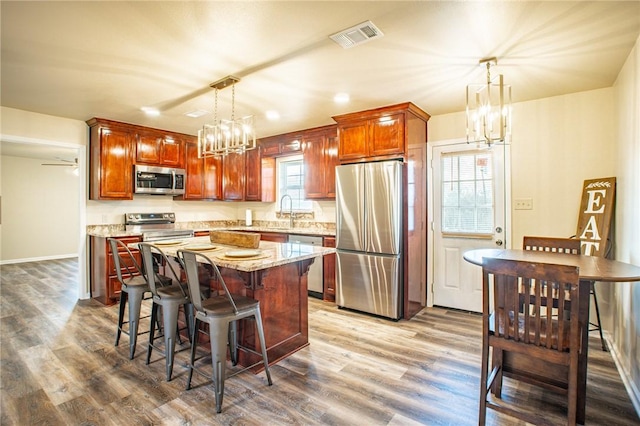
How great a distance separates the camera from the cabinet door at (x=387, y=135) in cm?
373

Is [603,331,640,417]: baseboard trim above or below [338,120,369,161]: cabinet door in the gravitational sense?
below

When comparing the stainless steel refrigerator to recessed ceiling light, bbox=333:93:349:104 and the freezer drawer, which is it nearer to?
the freezer drawer

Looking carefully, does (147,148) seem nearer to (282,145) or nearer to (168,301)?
(282,145)

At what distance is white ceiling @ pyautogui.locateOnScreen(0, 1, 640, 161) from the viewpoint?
2.00 metres

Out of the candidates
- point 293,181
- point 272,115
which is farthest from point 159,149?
point 293,181

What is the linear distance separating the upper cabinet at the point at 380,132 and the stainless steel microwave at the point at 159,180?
2.70 m

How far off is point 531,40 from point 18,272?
857 centimetres

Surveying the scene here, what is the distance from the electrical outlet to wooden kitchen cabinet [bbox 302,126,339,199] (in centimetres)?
226

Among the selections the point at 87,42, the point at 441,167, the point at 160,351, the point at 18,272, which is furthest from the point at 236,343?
the point at 18,272

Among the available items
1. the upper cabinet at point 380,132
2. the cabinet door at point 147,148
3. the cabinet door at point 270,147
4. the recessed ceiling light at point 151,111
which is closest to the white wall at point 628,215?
Answer: the upper cabinet at point 380,132

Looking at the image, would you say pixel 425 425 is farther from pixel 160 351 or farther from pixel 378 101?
pixel 378 101

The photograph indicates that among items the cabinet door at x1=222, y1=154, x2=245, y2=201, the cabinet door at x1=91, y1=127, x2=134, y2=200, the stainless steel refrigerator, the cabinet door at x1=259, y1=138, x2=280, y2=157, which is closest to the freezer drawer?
the stainless steel refrigerator

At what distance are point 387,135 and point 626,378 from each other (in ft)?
9.57

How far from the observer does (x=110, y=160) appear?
4.50 meters
